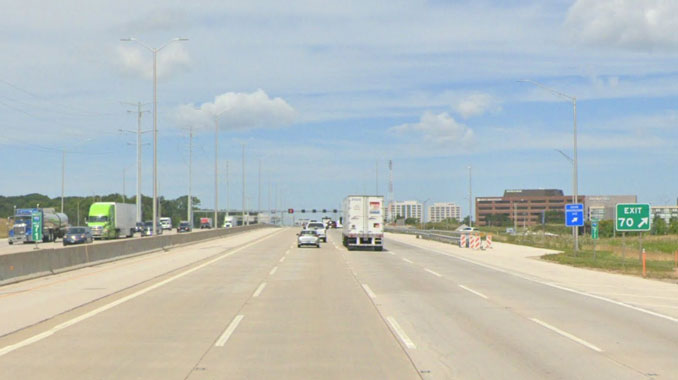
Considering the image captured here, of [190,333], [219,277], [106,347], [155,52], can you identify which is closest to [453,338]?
[190,333]

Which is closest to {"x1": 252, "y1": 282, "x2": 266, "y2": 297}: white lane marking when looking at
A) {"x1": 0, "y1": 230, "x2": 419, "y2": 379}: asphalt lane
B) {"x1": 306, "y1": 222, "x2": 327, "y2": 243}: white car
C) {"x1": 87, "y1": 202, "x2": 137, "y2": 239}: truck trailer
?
{"x1": 0, "y1": 230, "x2": 419, "y2": 379}: asphalt lane

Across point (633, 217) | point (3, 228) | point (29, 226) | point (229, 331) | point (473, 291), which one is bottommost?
point (473, 291)

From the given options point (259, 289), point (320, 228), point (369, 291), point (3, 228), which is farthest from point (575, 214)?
point (3, 228)

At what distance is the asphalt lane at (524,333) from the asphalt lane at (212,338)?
2.45 ft

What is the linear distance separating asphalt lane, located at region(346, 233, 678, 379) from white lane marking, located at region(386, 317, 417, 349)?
12 cm

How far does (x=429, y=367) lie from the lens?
33.3 feet

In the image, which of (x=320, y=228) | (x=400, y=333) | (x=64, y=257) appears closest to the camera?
(x=400, y=333)

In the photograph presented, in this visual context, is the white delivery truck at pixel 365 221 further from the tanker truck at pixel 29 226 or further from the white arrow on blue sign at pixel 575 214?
the tanker truck at pixel 29 226

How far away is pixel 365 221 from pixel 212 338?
123 ft

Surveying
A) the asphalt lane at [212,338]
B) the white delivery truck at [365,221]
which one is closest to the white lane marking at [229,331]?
the asphalt lane at [212,338]

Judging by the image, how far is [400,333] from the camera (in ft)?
43.5

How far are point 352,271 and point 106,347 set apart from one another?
61.8 feet

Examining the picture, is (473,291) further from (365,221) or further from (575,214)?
(365,221)

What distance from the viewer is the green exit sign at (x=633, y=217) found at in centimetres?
3241
